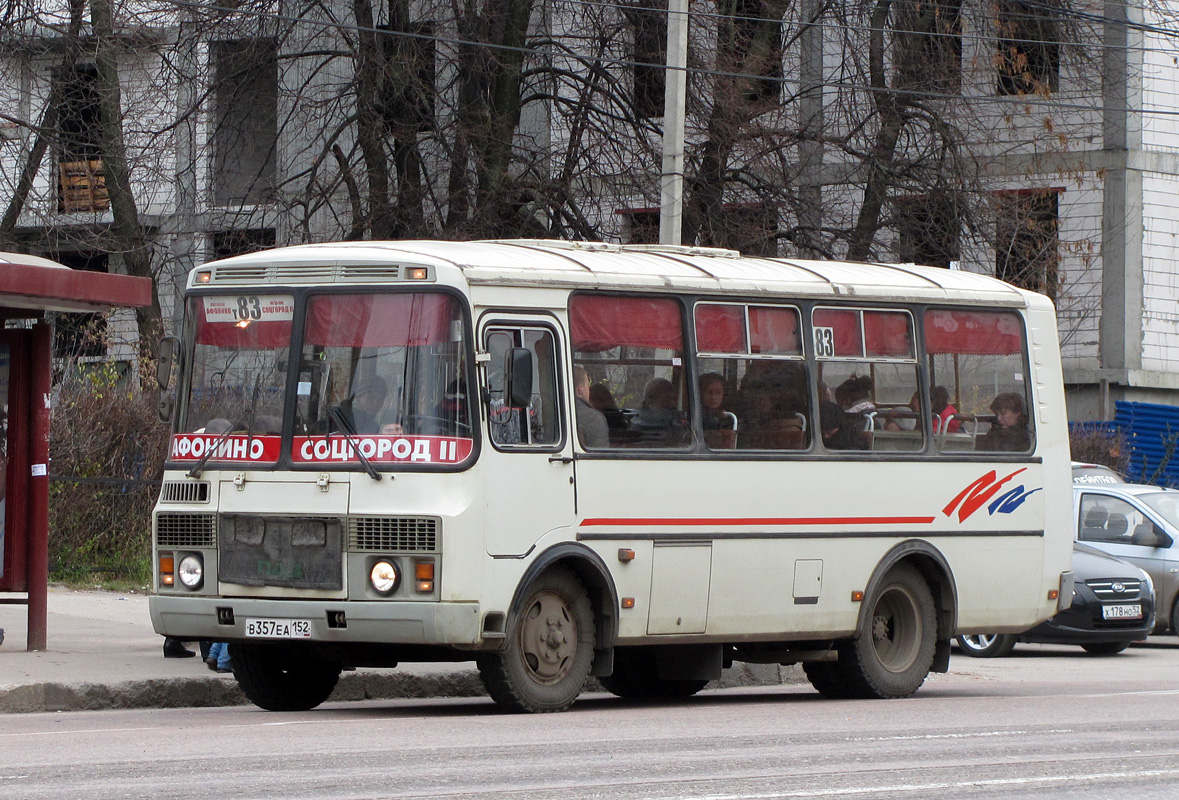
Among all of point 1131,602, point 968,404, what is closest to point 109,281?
point 968,404

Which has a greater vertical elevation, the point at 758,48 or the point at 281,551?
the point at 758,48

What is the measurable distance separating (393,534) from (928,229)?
54.1 feet

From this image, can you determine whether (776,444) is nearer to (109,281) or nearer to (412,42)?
(109,281)

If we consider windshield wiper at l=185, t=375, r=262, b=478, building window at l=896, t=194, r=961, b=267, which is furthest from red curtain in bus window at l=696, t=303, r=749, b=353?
building window at l=896, t=194, r=961, b=267

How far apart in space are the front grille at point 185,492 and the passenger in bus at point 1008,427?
569 centimetres

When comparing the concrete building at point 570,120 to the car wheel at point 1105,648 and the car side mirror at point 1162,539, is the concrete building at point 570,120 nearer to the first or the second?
the car side mirror at point 1162,539

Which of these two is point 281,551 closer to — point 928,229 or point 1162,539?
point 1162,539

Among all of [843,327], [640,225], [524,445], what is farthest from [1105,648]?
[524,445]

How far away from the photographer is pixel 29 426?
14023mm

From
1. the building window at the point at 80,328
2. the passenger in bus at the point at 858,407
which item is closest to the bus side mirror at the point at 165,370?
the passenger in bus at the point at 858,407

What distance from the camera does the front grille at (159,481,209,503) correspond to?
11.0 metres

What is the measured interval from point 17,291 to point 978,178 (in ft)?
52.5

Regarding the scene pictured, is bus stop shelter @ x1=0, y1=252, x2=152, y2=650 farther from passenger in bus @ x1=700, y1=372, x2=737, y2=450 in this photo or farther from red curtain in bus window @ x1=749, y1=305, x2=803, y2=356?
red curtain in bus window @ x1=749, y1=305, x2=803, y2=356

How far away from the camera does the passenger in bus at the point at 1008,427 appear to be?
13594 mm
